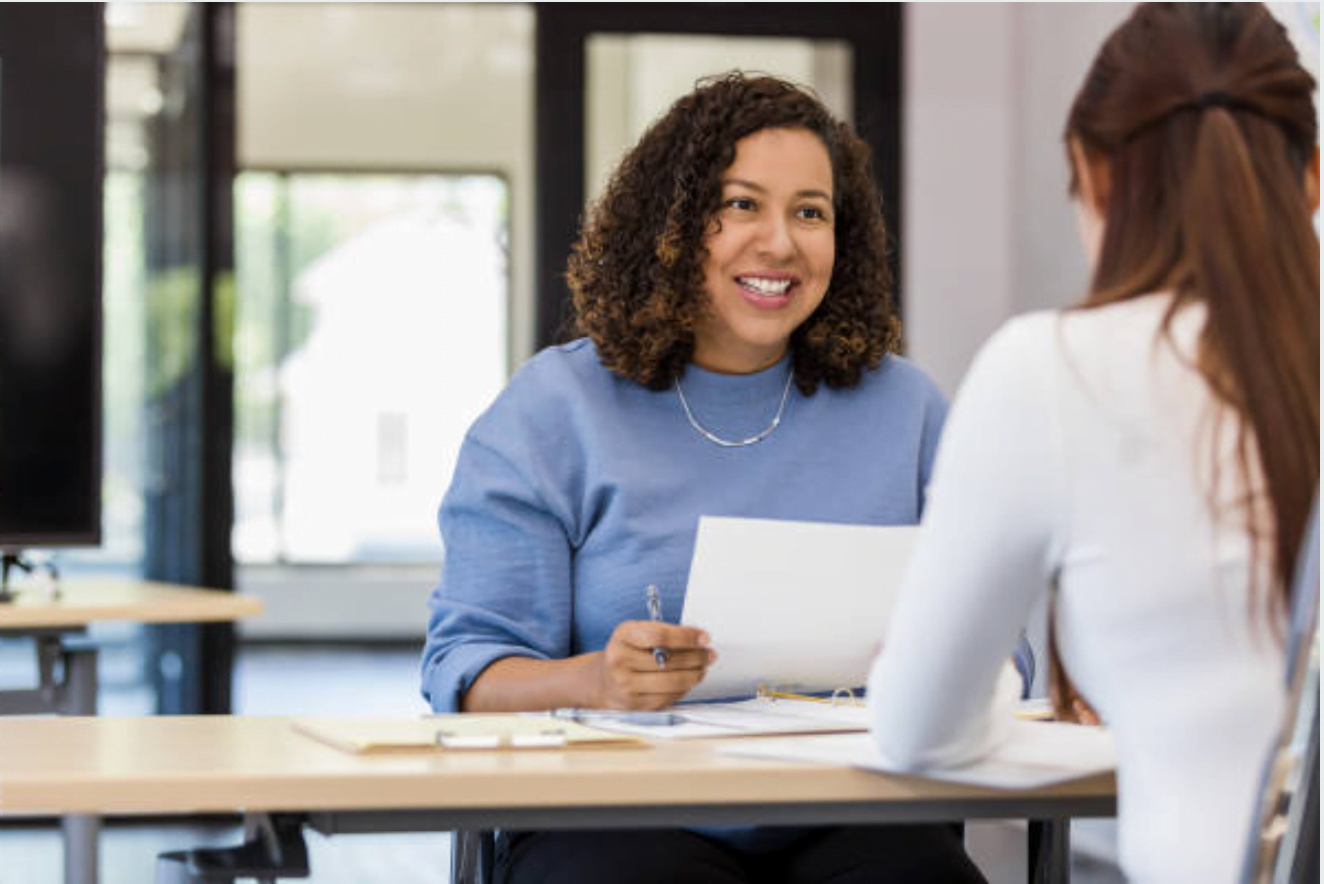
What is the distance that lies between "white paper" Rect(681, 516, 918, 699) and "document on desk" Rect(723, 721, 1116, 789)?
0.20 meters

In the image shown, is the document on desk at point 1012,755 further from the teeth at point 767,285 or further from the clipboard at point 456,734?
the teeth at point 767,285

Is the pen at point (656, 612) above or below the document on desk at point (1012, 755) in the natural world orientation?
above

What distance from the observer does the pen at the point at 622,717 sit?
63.1 inches

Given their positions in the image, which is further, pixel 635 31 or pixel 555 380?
pixel 635 31

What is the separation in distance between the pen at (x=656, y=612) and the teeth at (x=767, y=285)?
0.37 metres

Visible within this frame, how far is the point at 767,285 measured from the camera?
6.80ft

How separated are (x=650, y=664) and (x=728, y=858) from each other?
23 centimetres

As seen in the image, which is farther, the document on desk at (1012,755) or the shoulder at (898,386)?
the shoulder at (898,386)

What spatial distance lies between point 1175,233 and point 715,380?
88cm

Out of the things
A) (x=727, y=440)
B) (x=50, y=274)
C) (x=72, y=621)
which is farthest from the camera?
(x=50, y=274)

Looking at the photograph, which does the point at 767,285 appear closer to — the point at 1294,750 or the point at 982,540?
the point at 982,540

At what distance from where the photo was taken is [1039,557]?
3.97ft

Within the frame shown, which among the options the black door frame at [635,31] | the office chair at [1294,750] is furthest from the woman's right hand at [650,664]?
the black door frame at [635,31]

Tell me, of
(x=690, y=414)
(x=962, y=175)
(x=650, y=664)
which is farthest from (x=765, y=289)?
(x=962, y=175)
